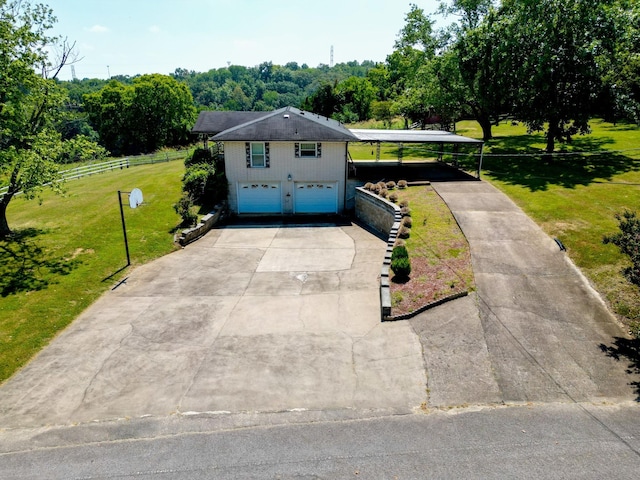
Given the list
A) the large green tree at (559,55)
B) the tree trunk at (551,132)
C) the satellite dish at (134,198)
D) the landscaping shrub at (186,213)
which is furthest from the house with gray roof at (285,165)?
the tree trunk at (551,132)

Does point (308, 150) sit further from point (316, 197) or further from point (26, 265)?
point (26, 265)

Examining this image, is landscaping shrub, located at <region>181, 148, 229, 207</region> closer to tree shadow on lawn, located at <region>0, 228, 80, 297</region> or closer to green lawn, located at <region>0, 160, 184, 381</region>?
green lawn, located at <region>0, 160, 184, 381</region>

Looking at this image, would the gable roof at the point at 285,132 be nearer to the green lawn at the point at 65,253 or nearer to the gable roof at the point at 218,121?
the green lawn at the point at 65,253

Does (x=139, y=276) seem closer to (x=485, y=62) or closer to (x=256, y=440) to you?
(x=256, y=440)

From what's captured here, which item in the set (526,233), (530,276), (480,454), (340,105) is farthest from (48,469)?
(340,105)

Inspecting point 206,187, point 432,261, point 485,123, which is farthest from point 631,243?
point 485,123

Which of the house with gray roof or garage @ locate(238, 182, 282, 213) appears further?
garage @ locate(238, 182, 282, 213)

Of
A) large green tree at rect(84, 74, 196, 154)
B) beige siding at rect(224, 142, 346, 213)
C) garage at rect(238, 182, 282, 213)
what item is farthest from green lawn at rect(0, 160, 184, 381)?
large green tree at rect(84, 74, 196, 154)
